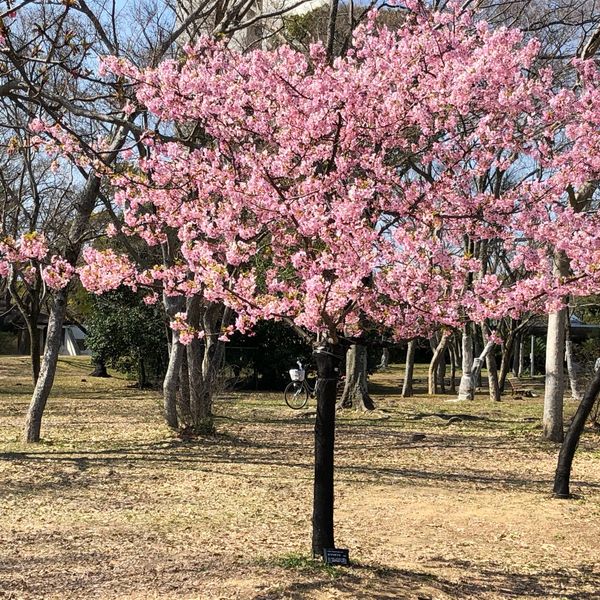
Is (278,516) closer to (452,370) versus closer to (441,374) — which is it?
(441,374)

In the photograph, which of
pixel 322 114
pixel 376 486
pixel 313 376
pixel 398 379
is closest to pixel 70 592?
pixel 322 114

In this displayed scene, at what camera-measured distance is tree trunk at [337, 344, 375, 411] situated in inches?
584

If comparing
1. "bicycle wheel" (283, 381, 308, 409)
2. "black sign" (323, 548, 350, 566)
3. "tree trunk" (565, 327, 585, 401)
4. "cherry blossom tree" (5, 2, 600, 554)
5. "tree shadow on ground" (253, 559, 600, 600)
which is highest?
"cherry blossom tree" (5, 2, 600, 554)

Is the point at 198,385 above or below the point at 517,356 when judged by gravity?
below

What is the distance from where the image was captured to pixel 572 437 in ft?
22.6

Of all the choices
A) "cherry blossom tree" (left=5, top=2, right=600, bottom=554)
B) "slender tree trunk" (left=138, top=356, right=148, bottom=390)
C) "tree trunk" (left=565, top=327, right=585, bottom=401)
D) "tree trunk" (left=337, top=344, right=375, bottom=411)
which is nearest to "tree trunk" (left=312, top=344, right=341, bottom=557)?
"cherry blossom tree" (left=5, top=2, right=600, bottom=554)

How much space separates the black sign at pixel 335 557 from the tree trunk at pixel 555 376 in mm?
6624

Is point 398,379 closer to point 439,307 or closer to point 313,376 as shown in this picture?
point 313,376

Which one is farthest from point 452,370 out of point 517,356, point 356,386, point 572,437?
point 572,437

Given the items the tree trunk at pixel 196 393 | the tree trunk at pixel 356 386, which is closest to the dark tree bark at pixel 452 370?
the tree trunk at pixel 356 386

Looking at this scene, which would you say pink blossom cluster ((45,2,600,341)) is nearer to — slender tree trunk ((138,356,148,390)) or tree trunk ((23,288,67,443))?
tree trunk ((23,288,67,443))

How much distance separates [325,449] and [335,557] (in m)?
0.67

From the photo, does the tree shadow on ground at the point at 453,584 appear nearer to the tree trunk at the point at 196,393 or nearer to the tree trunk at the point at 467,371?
the tree trunk at the point at 196,393

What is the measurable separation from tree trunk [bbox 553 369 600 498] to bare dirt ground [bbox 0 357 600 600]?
212 mm
